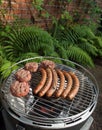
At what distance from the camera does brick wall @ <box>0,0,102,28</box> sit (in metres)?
3.57

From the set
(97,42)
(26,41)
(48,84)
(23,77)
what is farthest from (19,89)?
(97,42)

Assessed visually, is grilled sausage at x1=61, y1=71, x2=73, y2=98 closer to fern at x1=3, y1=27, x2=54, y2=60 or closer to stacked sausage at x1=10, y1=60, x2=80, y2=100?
stacked sausage at x1=10, y1=60, x2=80, y2=100

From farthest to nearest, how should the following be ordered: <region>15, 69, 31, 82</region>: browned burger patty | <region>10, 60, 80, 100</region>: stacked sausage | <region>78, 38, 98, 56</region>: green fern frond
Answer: <region>78, 38, 98, 56</region>: green fern frond, <region>15, 69, 31, 82</region>: browned burger patty, <region>10, 60, 80, 100</region>: stacked sausage

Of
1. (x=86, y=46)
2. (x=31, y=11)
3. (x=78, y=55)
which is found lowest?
(x=78, y=55)

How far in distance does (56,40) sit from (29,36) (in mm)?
758

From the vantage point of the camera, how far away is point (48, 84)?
1821 millimetres

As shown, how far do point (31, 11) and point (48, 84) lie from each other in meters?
2.51

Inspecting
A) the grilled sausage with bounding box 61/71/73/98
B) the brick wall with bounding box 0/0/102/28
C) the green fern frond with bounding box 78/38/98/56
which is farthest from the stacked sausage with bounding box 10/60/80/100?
the green fern frond with bounding box 78/38/98/56

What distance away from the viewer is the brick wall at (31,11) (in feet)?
11.7

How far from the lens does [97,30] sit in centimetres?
574

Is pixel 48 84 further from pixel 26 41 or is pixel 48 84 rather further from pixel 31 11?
pixel 31 11

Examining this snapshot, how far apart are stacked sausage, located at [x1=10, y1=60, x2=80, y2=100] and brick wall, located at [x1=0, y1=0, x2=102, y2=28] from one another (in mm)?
1869

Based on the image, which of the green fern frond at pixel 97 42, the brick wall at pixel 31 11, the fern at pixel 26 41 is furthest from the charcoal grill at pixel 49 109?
the green fern frond at pixel 97 42

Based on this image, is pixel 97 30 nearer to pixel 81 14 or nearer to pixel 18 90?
pixel 81 14
